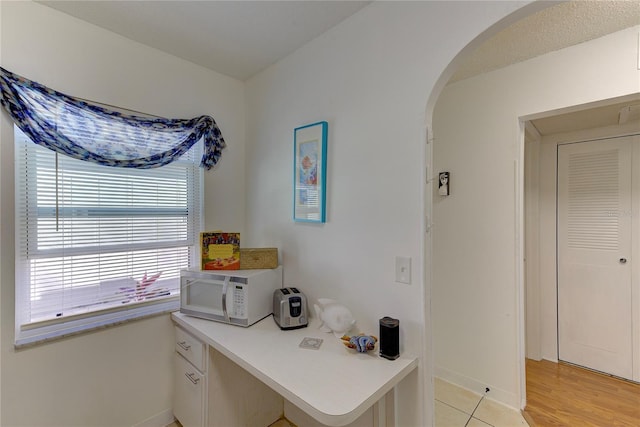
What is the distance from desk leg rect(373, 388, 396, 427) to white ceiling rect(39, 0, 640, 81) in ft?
6.68

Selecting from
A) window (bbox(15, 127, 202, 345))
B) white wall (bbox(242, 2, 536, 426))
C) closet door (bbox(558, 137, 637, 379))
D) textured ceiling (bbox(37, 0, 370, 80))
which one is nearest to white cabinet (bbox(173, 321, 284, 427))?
window (bbox(15, 127, 202, 345))

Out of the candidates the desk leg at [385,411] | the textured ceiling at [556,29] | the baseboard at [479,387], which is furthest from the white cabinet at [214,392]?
the textured ceiling at [556,29]

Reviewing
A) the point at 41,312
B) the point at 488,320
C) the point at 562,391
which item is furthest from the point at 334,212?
the point at 562,391

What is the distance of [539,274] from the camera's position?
110 inches

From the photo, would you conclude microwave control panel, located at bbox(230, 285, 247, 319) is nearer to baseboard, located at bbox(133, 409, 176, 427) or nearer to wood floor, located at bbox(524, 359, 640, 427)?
baseboard, located at bbox(133, 409, 176, 427)

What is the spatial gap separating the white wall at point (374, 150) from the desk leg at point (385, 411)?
5 cm

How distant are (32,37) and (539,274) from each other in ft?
13.9

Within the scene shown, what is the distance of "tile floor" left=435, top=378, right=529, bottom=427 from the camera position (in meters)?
1.87

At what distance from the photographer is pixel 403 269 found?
134 centimetres

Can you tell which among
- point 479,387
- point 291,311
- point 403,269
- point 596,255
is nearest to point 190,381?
point 291,311

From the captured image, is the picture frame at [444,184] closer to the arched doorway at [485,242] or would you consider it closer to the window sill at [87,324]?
the arched doorway at [485,242]

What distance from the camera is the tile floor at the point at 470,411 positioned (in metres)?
1.87

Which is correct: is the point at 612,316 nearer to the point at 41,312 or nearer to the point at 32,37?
the point at 41,312

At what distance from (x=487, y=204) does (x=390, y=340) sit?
1.44 m
